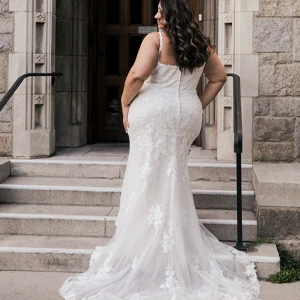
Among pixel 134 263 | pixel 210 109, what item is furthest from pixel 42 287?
pixel 210 109

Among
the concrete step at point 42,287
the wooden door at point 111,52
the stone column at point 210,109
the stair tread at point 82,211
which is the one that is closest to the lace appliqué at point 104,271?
the concrete step at point 42,287

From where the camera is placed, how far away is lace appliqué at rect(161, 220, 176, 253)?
15.1ft

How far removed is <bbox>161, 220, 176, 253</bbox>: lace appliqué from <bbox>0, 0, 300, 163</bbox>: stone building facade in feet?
7.00

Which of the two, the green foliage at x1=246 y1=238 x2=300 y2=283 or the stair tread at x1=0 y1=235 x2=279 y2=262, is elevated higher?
the stair tread at x1=0 y1=235 x2=279 y2=262

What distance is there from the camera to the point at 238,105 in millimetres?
5305

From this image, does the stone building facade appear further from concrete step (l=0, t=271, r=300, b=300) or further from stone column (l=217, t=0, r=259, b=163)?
concrete step (l=0, t=271, r=300, b=300)

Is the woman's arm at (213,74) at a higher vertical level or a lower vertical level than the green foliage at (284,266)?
higher

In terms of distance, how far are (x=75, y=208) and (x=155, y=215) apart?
129 centimetres

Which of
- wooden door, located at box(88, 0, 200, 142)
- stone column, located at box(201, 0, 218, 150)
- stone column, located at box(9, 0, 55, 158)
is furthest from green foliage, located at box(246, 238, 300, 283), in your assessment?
wooden door, located at box(88, 0, 200, 142)

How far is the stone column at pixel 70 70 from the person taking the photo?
26.0 ft

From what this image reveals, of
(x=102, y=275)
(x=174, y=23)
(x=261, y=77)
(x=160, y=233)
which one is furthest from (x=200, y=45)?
(x=261, y=77)

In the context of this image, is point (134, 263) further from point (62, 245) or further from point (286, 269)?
point (286, 269)

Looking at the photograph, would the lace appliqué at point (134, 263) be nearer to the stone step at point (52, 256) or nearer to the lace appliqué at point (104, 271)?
the lace appliqué at point (104, 271)

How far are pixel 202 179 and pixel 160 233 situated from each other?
173cm
